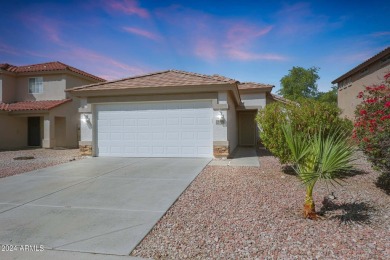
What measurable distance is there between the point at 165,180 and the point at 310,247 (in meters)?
4.39

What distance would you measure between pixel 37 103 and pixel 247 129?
644 inches

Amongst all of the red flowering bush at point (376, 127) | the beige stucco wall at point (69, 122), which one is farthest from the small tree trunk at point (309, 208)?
the beige stucco wall at point (69, 122)

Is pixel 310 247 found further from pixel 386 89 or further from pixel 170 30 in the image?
pixel 170 30

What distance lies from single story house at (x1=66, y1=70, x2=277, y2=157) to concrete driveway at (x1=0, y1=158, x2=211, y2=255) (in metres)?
2.77

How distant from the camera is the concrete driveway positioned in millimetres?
3406

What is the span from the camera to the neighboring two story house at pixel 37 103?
1791 centimetres

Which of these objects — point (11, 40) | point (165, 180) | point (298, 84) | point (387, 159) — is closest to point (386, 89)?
point (387, 159)

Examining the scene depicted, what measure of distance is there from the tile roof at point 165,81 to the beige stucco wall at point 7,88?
11795 mm

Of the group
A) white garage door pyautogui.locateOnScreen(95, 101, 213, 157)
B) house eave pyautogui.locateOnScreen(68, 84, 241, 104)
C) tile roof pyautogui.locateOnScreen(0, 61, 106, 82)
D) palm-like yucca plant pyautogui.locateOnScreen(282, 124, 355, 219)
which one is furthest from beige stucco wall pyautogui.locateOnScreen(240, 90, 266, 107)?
tile roof pyautogui.locateOnScreen(0, 61, 106, 82)

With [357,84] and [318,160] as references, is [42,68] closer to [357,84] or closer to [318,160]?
[318,160]

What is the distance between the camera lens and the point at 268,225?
384cm

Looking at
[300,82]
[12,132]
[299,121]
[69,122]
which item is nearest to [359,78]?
[299,121]

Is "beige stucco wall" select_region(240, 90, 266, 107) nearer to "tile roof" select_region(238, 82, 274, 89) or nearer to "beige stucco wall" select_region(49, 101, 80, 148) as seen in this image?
"tile roof" select_region(238, 82, 274, 89)

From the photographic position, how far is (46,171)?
8.51 meters
